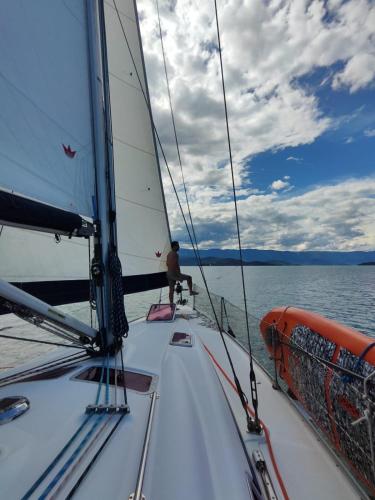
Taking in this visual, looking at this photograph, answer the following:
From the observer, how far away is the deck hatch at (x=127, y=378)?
2.26m

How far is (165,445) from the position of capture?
5.16 feet

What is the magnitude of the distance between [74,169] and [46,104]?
1.93ft

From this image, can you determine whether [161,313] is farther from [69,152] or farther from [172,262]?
[69,152]

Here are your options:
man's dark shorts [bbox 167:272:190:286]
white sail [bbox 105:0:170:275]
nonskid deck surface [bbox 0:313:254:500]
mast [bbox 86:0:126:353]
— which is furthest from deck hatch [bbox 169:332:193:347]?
man's dark shorts [bbox 167:272:190:286]

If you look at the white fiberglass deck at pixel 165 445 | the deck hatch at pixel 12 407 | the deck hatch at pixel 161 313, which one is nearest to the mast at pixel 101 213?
the white fiberglass deck at pixel 165 445

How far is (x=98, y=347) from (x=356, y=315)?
1788 centimetres

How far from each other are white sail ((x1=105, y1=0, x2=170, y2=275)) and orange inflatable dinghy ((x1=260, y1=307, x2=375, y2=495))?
124 inches

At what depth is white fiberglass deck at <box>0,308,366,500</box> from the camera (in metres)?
1.25

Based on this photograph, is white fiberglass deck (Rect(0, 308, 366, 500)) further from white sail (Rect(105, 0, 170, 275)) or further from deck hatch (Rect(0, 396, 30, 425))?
white sail (Rect(105, 0, 170, 275))

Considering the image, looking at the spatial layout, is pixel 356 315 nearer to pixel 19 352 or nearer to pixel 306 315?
pixel 306 315

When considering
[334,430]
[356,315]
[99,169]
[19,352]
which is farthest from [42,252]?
[356,315]


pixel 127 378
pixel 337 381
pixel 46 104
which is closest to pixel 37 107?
pixel 46 104

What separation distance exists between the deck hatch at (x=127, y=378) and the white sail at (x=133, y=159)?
303 centimetres

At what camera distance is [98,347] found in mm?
2980
